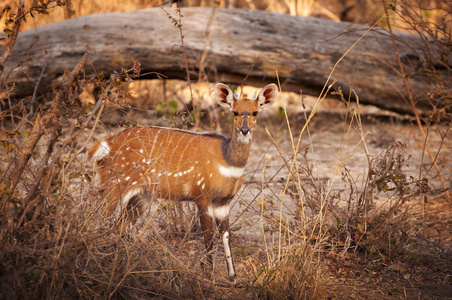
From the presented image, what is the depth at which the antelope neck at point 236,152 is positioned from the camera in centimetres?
397

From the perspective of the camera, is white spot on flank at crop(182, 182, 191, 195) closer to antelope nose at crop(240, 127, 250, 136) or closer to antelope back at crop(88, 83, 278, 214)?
antelope back at crop(88, 83, 278, 214)

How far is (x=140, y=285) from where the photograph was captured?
10.6 feet

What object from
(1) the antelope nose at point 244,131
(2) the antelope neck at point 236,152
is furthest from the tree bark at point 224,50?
(1) the antelope nose at point 244,131

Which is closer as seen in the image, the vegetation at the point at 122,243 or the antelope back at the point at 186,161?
the vegetation at the point at 122,243

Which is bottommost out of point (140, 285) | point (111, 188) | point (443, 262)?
point (443, 262)

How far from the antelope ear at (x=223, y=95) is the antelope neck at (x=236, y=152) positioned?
272mm

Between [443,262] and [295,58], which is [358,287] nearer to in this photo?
[443,262]

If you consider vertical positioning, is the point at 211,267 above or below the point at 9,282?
below

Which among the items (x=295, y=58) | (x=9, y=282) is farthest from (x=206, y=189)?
(x=295, y=58)

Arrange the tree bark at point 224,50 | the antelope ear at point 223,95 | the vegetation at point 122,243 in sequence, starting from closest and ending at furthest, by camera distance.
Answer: the vegetation at point 122,243 → the antelope ear at point 223,95 → the tree bark at point 224,50

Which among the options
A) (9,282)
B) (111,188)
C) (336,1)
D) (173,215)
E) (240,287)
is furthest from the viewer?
(336,1)

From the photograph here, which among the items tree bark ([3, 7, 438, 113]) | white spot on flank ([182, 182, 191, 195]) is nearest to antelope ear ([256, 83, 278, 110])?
white spot on flank ([182, 182, 191, 195])

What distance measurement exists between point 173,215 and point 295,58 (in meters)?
3.86

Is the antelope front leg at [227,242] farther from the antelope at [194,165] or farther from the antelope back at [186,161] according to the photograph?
the antelope back at [186,161]
